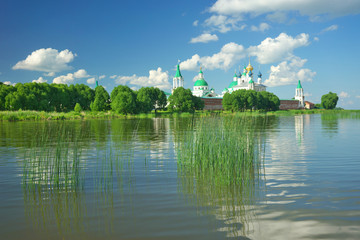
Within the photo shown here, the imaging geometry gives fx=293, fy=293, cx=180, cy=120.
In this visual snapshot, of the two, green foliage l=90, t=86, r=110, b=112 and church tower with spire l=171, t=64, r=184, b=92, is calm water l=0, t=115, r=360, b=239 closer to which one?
green foliage l=90, t=86, r=110, b=112

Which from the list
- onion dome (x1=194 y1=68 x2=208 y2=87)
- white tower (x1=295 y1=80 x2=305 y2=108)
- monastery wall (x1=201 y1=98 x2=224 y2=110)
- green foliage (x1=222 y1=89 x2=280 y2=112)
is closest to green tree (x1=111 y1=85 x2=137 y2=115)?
green foliage (x1=222 y1=89 x2=280 y2=112)

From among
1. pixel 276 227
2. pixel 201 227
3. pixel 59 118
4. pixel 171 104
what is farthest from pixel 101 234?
pixel 171 104

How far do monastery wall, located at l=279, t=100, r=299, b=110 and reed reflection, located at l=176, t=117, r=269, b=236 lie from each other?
15925 centimetres

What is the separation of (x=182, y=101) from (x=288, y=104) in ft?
312

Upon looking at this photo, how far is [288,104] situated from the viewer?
166 m

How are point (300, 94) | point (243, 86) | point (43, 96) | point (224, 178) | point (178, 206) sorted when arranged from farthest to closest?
1. point (300, 94)
2. point (243, 86)
3. point (43, 96)
4. point (224, 178)
5. point (178, 206)

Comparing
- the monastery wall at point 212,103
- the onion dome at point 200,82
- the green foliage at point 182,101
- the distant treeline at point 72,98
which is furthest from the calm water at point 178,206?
the onion dome at point 200,82

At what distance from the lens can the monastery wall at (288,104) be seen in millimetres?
161300

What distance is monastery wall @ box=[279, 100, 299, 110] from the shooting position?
161300mm

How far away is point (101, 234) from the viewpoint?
503cm

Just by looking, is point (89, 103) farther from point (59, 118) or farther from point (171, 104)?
point (59, 118)

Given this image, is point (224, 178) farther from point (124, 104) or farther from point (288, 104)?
point (288, 104)

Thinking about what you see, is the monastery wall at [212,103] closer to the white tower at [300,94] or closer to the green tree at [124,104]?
the green tree at [124,104]

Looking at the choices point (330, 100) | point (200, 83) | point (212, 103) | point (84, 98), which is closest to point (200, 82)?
point (200, 83)
